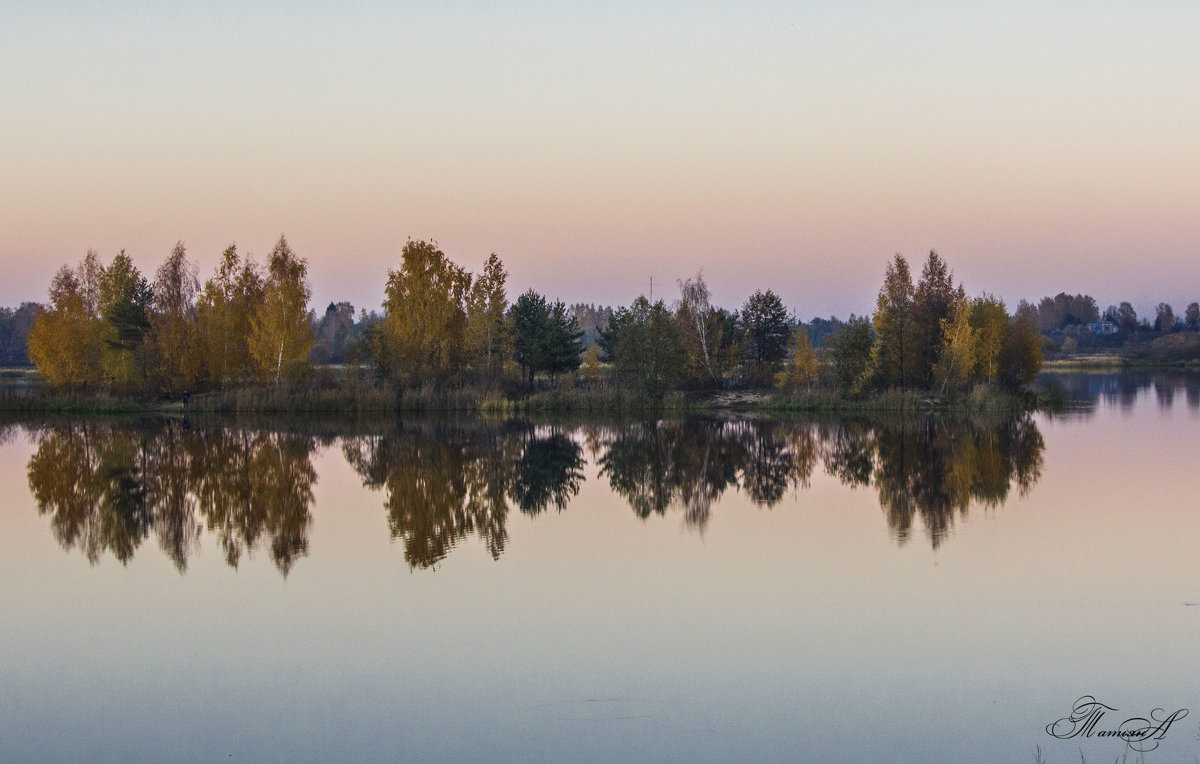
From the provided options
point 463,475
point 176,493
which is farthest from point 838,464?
point 176,493

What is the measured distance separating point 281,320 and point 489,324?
30.2ft

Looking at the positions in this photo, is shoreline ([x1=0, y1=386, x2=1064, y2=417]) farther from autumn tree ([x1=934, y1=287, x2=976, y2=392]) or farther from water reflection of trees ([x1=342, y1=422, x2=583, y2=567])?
water reflection of trees ([x1=342, y1=422, x2=583, y2=567])

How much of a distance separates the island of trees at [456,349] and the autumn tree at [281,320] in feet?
0.21

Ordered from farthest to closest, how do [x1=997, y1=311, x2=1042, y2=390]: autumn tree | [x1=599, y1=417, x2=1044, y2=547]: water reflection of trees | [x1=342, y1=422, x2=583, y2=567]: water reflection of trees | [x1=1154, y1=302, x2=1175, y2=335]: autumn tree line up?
[x1=1154, y1=302, x2=1175, y2=335]: autumn tree
[x1=997, y1=311, x2=1042, y2=390]: autumn tree
[x1=599, y1=417, x2=1044, y2=547]: water reflection of trees
[x1=342, y1=422, x2=583, y2=567]: water reflection of trees

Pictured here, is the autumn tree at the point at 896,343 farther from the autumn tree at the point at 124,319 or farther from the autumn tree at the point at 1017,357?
the autumn tree at the point at 124,319

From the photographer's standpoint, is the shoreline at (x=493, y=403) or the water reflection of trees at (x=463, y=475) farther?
the shoreline at (x=493, y=403)

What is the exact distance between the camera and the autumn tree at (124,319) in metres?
46.9

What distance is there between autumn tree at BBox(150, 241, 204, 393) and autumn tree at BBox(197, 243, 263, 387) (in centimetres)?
52

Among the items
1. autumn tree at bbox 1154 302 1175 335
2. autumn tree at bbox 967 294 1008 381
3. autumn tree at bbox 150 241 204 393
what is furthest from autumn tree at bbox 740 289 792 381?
autumn tree at bbox 1154 302 1175 335

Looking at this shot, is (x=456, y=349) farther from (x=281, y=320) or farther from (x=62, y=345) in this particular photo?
(x=62, y=345)

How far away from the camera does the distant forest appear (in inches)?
1721

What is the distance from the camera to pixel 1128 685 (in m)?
7.52

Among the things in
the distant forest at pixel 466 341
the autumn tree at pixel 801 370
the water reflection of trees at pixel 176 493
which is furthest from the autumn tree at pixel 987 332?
the water reflection of trees at pixel 176 493

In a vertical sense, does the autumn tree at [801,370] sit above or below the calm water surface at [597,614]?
above
